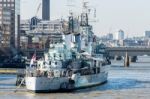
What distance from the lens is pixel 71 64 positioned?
9519 centimetres

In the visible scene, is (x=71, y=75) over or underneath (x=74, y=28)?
underneath

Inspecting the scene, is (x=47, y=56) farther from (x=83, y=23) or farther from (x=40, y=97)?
(x=83, y=23)

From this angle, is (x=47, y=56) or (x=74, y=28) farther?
(x=74, y=28)

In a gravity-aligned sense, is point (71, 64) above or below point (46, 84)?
above

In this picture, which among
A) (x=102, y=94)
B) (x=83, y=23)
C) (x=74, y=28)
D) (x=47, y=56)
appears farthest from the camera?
(x=83, y=23)

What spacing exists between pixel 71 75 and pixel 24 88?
26.1ft

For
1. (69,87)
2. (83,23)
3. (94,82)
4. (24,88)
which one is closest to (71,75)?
(69,87)

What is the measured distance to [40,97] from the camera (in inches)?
3221

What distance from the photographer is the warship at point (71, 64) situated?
289 feet

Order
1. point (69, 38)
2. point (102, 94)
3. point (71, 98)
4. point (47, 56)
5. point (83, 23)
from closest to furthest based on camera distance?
point (71, 98)
point (102, 94)
point (47, 56)
point (69, 38)
point (83, 23)

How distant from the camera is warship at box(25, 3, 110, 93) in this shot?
88.0 meters

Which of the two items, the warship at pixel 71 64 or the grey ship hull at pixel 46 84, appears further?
the warship at pixel 71 64

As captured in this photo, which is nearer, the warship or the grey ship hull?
the grey ship hull

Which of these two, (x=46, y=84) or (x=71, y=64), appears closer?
(x=46, y=84)
